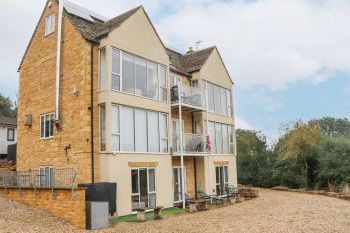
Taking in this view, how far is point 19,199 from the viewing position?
17344 mm

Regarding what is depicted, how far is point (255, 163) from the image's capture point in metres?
36.3

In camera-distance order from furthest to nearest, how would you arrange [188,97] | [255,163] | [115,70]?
[255,163], [188,97], [115,70]

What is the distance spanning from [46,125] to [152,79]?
6.15 m

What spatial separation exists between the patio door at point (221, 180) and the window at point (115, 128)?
394 inches

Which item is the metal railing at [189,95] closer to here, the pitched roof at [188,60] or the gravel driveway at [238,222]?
the pitched roof at [188,60]

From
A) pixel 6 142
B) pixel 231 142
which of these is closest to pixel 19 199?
pixel 231 142

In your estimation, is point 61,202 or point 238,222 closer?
point 61,202

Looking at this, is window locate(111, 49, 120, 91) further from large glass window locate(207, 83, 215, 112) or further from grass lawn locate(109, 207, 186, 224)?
large glass window locate(207, 83, 215, 112)

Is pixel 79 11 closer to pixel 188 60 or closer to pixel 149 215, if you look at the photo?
pixel 188 60

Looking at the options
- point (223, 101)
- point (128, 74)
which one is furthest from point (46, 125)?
point (223, 101)

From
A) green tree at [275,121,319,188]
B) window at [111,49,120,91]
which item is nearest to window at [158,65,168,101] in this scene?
window at [111,49,120,91]

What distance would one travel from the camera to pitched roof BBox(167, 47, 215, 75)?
85.1 ft

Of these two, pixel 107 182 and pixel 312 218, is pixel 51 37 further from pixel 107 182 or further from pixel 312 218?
pixel 312 218

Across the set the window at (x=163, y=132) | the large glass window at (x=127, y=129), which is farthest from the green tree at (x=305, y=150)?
the large glass window at (x=127, y=129)
